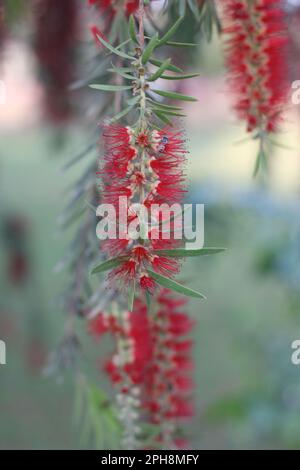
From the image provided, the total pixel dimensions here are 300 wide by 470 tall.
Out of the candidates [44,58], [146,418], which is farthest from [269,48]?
[44,58]

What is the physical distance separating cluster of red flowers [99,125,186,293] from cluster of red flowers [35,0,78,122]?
593mm

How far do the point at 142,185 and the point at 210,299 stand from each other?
3435 mm

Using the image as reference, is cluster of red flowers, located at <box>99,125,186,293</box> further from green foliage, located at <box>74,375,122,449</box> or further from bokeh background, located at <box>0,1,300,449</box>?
green foliage, located at <box>74,375,122,449</box>

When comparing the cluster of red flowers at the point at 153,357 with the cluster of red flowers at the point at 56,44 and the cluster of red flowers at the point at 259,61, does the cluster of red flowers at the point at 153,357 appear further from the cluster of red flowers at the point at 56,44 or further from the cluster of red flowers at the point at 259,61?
the cluster of red flowers at the point at 56,44

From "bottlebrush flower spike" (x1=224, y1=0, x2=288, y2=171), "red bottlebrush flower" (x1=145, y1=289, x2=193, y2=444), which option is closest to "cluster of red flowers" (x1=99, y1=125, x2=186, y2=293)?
"bottlebrush flower spike" (x1=224, y1=0, x2=288, y2=171)

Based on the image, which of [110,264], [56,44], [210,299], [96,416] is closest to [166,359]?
[96,416]

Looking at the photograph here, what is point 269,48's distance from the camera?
54 cm

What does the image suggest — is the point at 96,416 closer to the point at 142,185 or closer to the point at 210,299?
the point at 142,185

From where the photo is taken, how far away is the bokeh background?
133 cm

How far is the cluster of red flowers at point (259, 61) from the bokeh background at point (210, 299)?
0.05 meters

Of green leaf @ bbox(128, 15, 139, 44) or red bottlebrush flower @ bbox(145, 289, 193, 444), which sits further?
red bottlebrush flower @ bbox(145, 289, 193, 444)

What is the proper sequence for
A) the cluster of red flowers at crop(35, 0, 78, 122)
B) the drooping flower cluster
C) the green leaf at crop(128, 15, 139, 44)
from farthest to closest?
the cluster of red flowers at crop(35, 0, 78, 122)
the drooping flower cluster
the green leaf at crop(128, 15, 139, 44)

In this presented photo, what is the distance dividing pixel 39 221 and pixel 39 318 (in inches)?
73.7

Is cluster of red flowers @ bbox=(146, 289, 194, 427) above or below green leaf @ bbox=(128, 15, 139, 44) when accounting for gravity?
below
